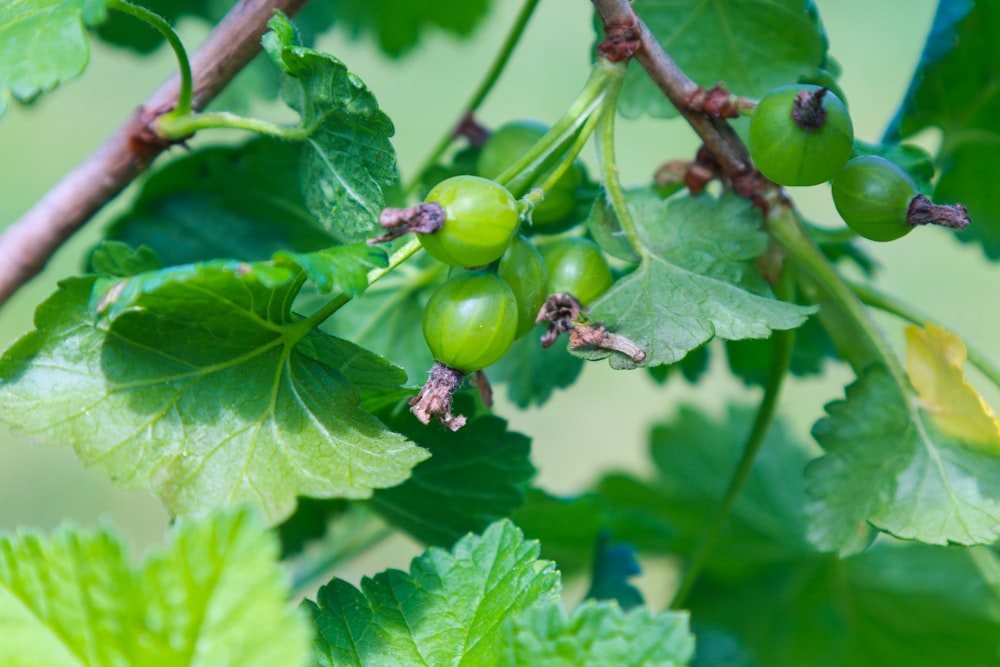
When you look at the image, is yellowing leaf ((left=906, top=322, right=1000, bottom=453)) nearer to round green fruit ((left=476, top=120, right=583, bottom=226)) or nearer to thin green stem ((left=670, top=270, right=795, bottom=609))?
thin green stem ((left=670, top=270, right=795, bottom=609))

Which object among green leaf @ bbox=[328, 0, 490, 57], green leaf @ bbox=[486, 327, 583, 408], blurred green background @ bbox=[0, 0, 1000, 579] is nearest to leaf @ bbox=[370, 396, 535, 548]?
green leaf @ bbox=[486, 327, 583, 408]

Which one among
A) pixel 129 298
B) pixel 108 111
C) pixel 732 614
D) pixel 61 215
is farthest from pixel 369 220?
pixel 108 111

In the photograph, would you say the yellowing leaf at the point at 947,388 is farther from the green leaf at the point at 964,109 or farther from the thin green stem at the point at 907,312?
the green leaf at the point at 964,109

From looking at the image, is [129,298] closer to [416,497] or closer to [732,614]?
[416,497]

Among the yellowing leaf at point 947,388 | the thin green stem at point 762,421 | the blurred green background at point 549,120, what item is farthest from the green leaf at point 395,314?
the blurred green background at point 549,120

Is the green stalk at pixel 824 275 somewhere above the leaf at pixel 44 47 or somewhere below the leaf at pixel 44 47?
below

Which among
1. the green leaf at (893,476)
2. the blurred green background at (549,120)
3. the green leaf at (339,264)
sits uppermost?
the green leaf at (339,264)

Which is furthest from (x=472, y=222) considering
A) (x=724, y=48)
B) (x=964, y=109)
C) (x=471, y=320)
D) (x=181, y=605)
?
(x=964, y=109)
